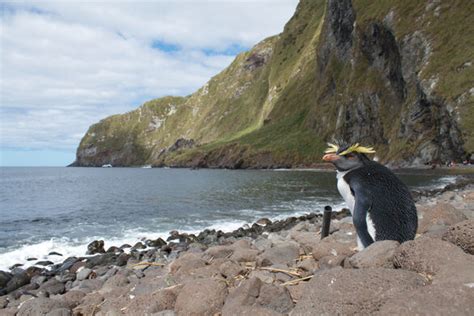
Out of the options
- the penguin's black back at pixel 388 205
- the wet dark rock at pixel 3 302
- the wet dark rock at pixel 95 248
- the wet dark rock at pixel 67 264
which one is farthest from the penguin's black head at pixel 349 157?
the wet dark rock at pixel 95 248

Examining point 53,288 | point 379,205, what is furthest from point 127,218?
point 379,205

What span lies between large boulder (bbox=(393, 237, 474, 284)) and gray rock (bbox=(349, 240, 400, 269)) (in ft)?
0.40

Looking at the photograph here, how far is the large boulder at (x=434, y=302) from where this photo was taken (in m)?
3.88

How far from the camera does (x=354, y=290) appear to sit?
4570mm

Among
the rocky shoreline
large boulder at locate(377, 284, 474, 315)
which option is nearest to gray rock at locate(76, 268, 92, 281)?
the rocky shoreline

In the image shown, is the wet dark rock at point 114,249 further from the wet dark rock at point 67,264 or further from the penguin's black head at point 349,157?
the penguin's black head at point 349,157

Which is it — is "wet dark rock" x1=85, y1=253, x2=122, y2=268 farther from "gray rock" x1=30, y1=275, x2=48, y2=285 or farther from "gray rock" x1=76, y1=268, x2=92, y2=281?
"gray rock" x1=76, y1=268, x2=92, y2=281

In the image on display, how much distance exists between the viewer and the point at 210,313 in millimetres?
5875

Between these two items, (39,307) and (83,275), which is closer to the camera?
(39,307)

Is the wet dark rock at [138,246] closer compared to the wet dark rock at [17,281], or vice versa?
the wet dark rock at [17,281]

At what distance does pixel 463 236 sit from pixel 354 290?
2232 millimetres

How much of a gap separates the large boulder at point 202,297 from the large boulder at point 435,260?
8.53 feet

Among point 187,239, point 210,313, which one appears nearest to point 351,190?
point 210,313

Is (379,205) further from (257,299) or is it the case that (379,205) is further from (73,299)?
(73,299)
